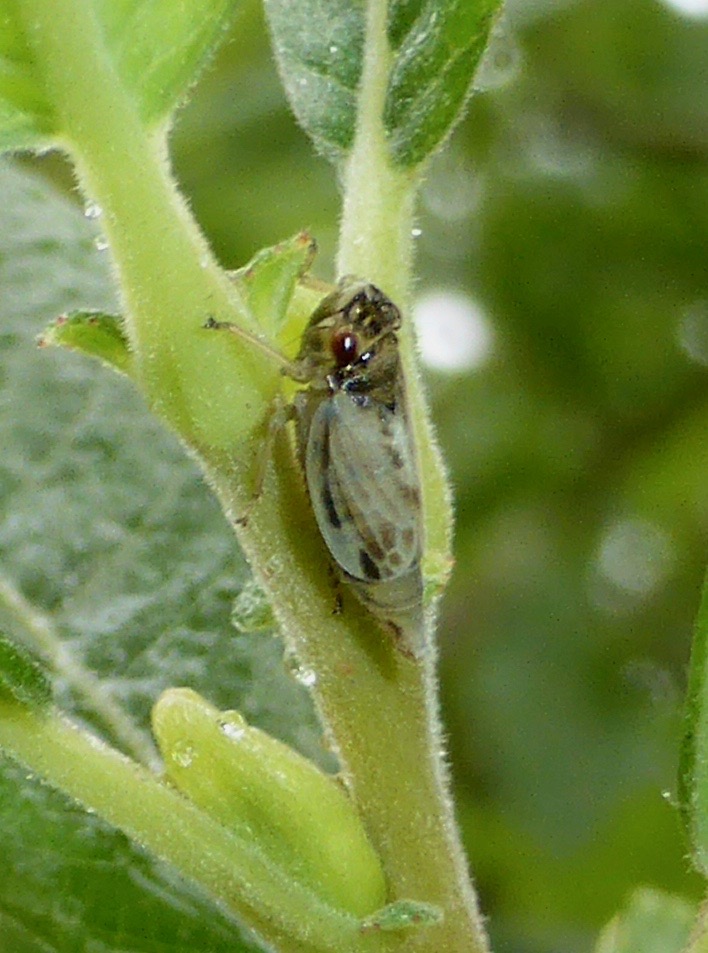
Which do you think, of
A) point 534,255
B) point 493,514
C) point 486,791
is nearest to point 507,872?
point 486,791

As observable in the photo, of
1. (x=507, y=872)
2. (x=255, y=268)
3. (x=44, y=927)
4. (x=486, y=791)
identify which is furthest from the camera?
(x=486, y=791)

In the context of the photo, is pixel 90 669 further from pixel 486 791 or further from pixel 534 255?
pixel 534 255

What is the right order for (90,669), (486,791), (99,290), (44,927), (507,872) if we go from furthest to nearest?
(486,791), (507,872), (99,290), (90,669), (44,927)

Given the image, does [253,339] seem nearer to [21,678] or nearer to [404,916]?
[21,678]

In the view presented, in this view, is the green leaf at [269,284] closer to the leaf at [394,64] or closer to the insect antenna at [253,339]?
the insect antenna at [253,339]

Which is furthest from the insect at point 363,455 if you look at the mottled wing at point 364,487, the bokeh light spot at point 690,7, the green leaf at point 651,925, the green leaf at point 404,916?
the bokeh light spot at point 690,7
